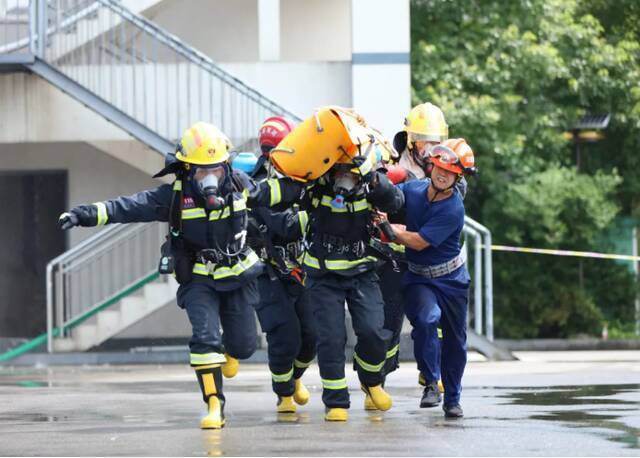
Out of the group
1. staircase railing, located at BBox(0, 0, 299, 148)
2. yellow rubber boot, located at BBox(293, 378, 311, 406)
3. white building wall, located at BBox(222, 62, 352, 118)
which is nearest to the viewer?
yellow rubber boot, located at BBox(293, 378, 311, 406)

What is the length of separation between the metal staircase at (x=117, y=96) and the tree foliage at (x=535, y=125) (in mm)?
4729

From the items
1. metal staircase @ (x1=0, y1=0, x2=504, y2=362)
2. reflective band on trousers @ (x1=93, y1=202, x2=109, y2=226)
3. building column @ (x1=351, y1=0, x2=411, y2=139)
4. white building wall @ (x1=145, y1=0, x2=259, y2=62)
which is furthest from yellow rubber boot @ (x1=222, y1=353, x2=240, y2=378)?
white building wall @ (x1=145, y1=0, x2=259, y2=62)

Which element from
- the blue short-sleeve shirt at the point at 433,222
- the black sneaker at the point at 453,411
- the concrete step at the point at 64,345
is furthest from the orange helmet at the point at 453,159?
the concrete step at the point at 64,345

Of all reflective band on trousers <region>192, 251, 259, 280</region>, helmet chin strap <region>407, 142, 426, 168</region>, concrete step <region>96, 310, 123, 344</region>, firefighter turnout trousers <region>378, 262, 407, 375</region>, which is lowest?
concrete step <region>96, 310, 123, 344</region>

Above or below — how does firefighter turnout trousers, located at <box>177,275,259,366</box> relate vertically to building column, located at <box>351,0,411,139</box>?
below

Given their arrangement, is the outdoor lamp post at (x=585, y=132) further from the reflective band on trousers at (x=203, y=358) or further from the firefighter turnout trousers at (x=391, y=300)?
the reflective band on trousers at (x=203, y=358)

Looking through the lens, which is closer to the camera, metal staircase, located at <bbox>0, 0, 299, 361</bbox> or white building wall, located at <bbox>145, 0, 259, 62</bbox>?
metal staircase, located at <bbox>0, 0, 299, 361</bbox>

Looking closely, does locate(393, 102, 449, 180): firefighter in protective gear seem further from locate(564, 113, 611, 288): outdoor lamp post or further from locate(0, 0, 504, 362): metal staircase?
locate(564, 113, 611, 288): outdoor lamp post

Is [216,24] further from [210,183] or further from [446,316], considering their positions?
[210,183]

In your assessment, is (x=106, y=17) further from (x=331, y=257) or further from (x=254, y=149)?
(x=331, y=257)

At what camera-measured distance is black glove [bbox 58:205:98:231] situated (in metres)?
9.91

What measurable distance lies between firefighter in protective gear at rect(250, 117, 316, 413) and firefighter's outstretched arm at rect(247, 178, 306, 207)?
1.93 ft

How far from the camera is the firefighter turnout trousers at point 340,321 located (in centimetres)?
1022

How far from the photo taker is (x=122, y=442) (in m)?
9.14
